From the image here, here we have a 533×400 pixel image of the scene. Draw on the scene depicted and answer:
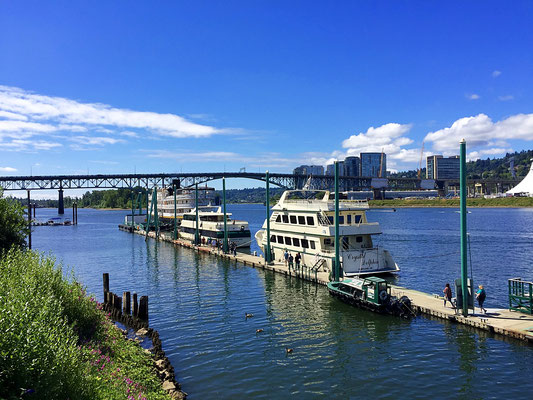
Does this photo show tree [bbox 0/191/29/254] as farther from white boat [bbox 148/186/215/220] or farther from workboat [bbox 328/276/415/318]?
white boat [bbox 148/186/215/220]

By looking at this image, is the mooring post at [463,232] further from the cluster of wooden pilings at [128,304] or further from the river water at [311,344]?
the cluster of wooden pilings at [128,304]

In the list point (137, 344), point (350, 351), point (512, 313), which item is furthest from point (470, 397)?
point (137, 344)

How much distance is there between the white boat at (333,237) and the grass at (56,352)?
65.6ft

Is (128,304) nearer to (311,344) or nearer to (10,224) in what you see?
(10,224)

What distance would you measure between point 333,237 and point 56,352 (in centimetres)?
2697

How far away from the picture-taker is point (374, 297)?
81.2 feet

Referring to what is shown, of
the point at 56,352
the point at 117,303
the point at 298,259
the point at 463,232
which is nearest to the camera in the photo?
the point at 56,352

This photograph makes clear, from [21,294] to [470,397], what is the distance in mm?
15541

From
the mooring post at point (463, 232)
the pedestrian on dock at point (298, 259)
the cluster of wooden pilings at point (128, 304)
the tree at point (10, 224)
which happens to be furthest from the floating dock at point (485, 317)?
the tree at point (10, 224)

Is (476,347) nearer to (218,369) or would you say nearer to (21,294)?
(218,369)

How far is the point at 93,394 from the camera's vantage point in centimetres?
1098

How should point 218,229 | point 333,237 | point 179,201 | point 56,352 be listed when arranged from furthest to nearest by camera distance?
point 179,201 → point 218,229 → point 333,237 → point 56,352

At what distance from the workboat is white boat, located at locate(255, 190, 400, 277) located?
593cm

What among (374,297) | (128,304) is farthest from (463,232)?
(128,304)
